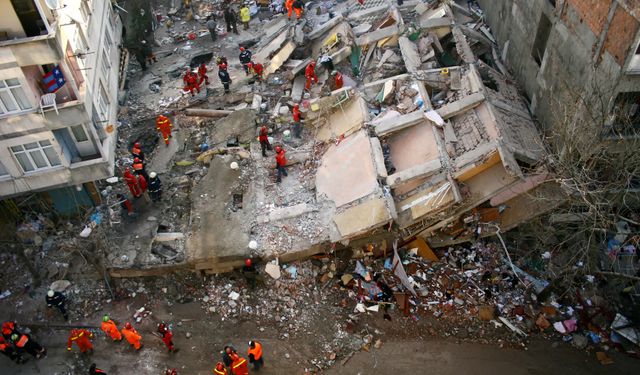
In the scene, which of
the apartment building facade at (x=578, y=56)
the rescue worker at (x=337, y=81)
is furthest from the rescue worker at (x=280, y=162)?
the apartment building facade at (x=578, y=56)

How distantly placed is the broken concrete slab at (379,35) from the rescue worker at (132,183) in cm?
912

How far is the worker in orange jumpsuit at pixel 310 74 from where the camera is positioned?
1836 centimetres

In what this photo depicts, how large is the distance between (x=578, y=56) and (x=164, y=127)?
12538 millimetres

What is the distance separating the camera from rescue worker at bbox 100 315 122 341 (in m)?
12.9

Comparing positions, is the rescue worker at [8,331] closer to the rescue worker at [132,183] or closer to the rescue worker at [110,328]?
the rescue worker at [110,328]

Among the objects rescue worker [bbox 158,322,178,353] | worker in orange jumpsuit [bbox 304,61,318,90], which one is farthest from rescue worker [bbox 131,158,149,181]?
worker in orange jumpsuit [bbox 304,61,318,90]

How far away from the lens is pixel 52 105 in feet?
43.4

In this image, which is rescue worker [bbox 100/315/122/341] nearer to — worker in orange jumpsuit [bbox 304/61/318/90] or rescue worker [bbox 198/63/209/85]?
rescue worker [bbox 198/63/209/85]

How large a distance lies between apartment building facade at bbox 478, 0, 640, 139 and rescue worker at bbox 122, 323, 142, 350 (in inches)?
470

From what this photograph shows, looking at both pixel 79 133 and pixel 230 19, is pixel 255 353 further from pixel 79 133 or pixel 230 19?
pixel 230 19

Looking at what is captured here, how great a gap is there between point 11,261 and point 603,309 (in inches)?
639

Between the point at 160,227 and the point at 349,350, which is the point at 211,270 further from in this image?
the point at 349,350

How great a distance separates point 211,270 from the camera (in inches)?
567

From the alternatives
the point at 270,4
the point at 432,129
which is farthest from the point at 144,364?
the point at 270,4
